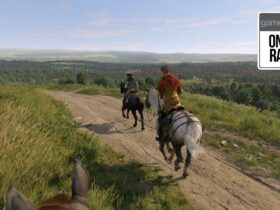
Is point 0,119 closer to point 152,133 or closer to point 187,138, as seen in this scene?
point 187,138

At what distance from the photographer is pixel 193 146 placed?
10047 millimetres

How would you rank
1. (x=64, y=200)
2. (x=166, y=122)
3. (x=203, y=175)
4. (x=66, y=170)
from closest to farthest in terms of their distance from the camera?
(x=64, y=200), (x=66, y=170), (x=166, y=122), (x=203, y=175)

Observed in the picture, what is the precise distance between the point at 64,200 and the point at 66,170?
6.13 m

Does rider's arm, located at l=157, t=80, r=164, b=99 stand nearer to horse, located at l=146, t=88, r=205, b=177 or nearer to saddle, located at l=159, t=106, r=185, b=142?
saddle, located at l=159, t=106, r=185, b=142

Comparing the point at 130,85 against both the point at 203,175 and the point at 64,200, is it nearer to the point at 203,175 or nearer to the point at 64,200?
the point at 203,175

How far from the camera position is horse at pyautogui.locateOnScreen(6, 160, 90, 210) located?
2199mm

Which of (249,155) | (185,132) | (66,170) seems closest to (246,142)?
(249,155)

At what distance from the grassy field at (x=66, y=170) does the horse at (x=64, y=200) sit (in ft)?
11.5

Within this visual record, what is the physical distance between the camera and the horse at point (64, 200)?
7.22ft

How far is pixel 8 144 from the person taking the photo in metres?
7.39

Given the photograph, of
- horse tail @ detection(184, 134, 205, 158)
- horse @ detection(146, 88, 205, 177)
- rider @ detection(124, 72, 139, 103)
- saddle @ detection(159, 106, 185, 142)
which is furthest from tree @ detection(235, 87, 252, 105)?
horse tail @ detection(184, 134, 205, 158)

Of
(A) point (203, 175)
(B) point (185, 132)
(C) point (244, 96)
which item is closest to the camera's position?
(B) point (185, 132)

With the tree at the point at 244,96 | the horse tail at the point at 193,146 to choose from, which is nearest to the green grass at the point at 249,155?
the horse tail at the point at 193,146

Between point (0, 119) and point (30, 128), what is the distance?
2.64 ft
